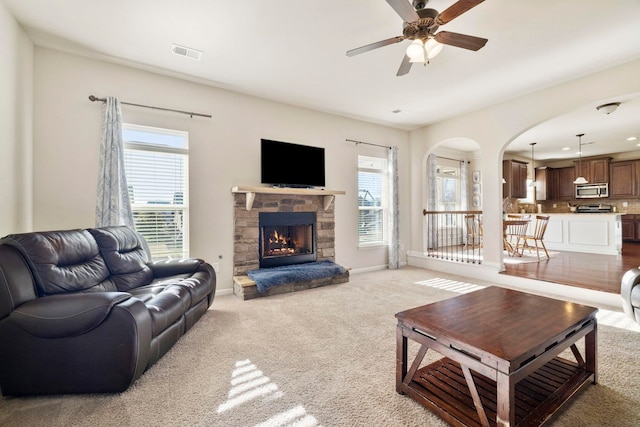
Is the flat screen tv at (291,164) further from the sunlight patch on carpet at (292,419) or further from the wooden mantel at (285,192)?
the sunlight patch on carpet at (292,419)

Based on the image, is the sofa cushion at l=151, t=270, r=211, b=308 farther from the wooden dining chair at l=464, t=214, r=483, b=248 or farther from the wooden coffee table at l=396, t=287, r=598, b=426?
the wooden dining chair at l=464, t=214, r=483, b=248

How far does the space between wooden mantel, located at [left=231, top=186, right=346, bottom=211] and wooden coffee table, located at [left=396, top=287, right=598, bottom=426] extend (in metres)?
2.72

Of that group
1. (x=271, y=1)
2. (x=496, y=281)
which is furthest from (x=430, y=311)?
(x=496, y=281)

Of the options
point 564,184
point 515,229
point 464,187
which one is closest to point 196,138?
point 515,229

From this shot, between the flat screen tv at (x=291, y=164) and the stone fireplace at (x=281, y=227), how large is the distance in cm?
21

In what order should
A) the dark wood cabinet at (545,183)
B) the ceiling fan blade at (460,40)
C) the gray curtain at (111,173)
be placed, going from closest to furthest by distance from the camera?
the ceiling fan blade at (460,40) → the gray curtain at (111,173) → the dark wood cabinet at (545,183)

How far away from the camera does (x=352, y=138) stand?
17.4 ft

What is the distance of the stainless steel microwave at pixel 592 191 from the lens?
27.8 ft

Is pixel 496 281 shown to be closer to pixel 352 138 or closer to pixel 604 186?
pixel 352 138

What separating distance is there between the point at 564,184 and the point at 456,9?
10.00m

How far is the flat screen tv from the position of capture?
4.30m

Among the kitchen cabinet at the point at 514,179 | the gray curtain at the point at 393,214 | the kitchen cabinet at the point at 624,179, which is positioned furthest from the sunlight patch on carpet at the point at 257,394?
the kitchen cabinet at the point at 624,179

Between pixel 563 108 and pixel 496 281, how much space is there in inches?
104

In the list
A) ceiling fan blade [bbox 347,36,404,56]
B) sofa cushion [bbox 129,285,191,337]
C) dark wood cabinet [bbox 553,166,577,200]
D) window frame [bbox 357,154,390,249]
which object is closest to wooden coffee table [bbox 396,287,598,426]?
sofa cushion [bbox 129,285,191,337]
